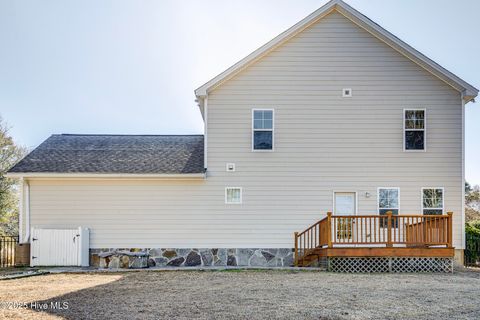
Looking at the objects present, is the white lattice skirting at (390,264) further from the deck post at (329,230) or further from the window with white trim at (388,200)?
the window with white trim at (388,200)

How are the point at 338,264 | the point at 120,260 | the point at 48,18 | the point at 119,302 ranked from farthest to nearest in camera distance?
the point at 48,18 → the point at 120,260 → the point at 338,264 → the point at 119,302

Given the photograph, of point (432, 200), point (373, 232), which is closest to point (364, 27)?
point (432, 200)

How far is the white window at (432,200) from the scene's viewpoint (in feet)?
51.3

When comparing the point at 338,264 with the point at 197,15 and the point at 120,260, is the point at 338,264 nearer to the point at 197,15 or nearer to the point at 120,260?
the point at 120,260

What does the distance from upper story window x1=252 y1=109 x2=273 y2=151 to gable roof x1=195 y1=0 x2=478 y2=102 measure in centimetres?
156

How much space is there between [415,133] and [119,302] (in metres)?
11.1

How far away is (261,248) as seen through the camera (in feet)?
51.3

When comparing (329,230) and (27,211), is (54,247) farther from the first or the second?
(329,230)

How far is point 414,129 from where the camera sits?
626 inches

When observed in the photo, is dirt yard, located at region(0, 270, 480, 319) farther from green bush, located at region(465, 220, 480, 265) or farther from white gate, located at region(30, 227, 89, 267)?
green bush, located at region(465, 220, 480, 265)

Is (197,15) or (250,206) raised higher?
(197,15)

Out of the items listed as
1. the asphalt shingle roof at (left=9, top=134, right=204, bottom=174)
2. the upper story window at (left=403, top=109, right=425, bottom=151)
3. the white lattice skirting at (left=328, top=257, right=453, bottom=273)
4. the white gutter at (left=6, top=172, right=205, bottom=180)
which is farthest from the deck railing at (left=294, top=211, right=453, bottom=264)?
the asphalt shingle roof at (left=9, top=134, right=204, bottom=174)

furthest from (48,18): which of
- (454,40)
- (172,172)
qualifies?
(454,40)

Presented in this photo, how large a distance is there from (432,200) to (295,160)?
4548mm
